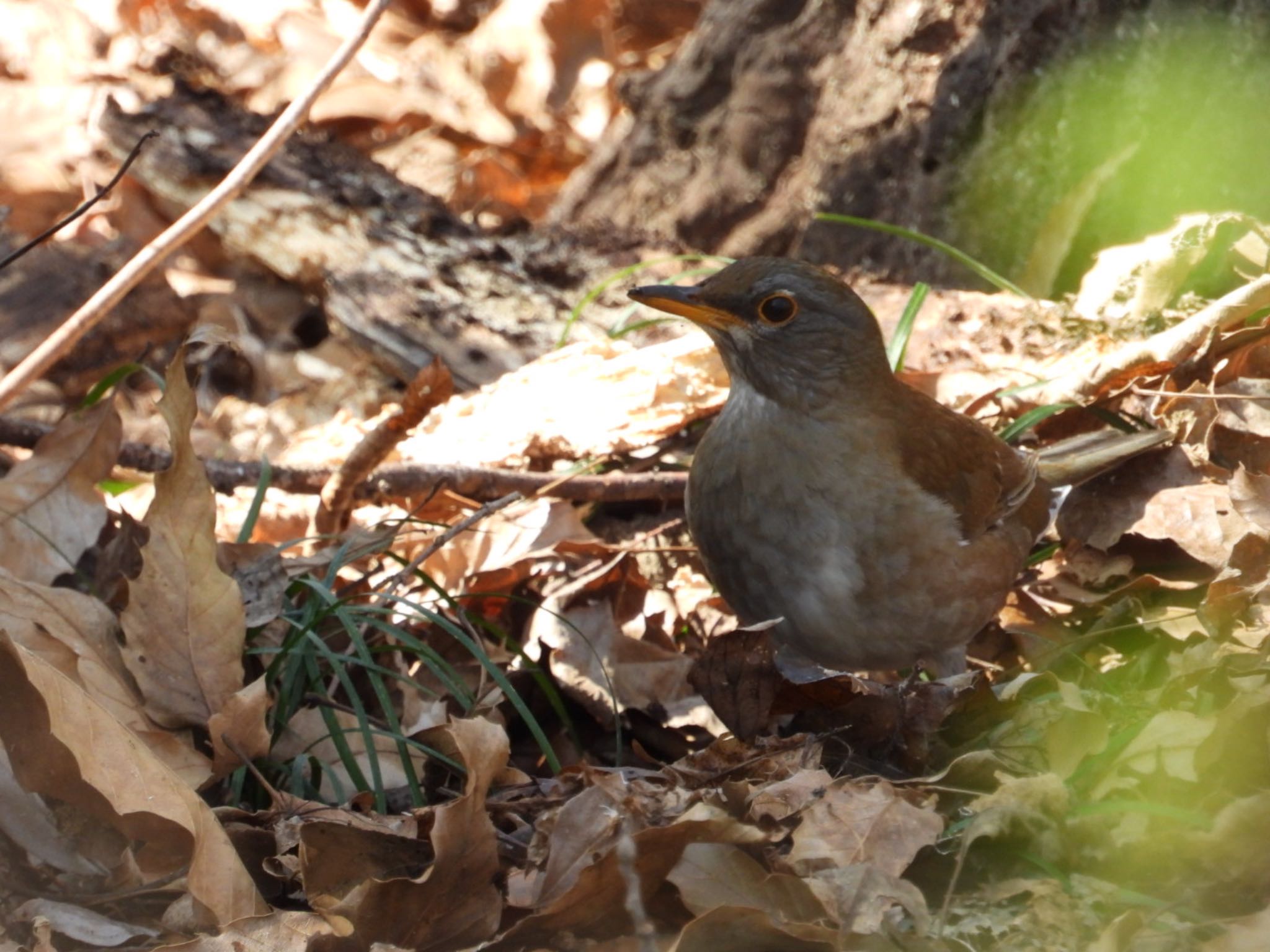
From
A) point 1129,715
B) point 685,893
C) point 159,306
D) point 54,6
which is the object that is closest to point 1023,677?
point 1129,715

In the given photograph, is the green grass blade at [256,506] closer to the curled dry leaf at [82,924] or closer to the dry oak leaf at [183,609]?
the dry oak leaf at [183,609]

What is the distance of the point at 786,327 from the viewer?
4.37 m

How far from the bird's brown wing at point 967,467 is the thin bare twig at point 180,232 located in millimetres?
2021

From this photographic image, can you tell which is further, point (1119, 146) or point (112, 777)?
point (1119, 146)

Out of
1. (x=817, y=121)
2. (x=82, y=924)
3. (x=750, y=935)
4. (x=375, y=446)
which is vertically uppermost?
(x=817, y=121)

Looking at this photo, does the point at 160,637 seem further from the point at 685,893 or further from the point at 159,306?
the point at 159,306

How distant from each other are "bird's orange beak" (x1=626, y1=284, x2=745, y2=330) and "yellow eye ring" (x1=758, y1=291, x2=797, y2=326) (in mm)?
80

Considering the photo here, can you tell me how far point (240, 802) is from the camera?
3576 mm

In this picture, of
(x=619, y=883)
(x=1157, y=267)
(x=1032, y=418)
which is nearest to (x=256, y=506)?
(x=619, y=883)

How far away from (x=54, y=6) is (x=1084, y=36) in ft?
24.6

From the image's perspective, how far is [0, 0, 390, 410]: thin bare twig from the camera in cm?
377

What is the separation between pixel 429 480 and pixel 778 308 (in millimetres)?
1451

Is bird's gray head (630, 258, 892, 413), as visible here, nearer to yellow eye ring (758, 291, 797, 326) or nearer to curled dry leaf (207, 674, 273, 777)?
yellow eye ring (758, 291, 797, 326)

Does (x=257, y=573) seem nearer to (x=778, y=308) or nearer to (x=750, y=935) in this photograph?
(x=778, y=308)
